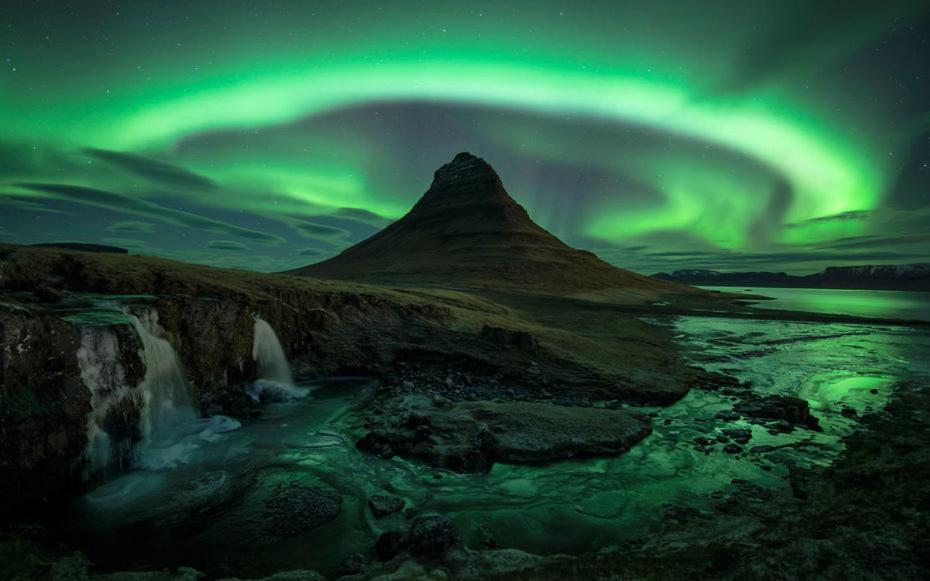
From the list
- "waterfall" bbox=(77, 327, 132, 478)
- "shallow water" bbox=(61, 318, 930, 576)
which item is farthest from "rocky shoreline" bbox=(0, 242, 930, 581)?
"shallow water" bbox=(61, 318, 930, 576)

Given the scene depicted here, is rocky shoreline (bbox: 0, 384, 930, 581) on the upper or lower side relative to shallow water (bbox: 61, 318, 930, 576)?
upper

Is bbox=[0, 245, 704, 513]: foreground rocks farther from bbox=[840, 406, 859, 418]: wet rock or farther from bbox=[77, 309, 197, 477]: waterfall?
bbox=[840, 406, 859, 418]: wet rock

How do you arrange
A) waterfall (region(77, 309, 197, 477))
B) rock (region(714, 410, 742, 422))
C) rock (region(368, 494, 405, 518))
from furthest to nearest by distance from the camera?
rock (region(714, 410, 742, 422)) < waterfall (region(77, 309, 197, 477)) < rock (region(368, 494, 405, 518))

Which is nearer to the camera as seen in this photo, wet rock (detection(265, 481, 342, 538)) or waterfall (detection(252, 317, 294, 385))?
wet rock (detection(265, 481, 342, 538))

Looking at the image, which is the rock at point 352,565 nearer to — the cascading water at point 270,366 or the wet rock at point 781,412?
the cascading water at point 270,366

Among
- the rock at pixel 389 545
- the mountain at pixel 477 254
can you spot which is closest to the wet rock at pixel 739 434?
the rock at pixel 389 545

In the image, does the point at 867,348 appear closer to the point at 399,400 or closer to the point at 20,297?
the point at 399,400

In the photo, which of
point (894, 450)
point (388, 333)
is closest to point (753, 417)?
point (894, 450)
